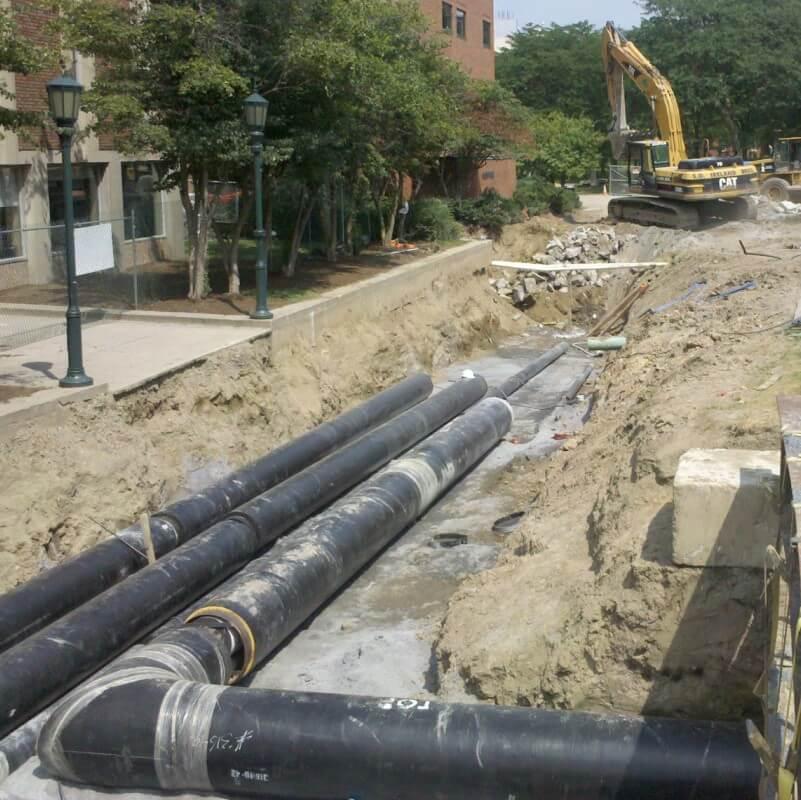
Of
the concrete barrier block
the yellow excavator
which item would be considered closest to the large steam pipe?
the concrete barrier block

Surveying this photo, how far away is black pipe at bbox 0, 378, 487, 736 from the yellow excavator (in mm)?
19574

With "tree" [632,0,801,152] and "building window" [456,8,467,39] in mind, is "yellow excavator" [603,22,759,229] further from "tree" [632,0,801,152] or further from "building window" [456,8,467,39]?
"tree" [632,0,801,152]

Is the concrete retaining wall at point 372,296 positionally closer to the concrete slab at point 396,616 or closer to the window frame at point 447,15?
the concrete slab at point 396,616

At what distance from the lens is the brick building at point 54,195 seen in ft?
73.9

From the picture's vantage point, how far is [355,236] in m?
30.8

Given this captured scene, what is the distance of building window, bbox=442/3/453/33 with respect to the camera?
42.6 metres

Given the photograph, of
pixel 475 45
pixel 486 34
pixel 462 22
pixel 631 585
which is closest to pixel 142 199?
pixel 462 22

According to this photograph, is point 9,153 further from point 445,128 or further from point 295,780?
point 295,780

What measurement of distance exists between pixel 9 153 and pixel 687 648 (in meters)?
18.9

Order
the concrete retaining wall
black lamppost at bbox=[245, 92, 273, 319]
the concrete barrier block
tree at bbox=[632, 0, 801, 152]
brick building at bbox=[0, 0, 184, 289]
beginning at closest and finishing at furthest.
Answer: the concrete barrier block → black lamppost at bbox=[245, 92, 273, 319] → the concrete retaining wall → brick building at bbox=[0, 0, 184, 289] → tree at bbox=[632, 0, 801, 152]

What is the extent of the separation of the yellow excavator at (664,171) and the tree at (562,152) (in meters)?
12.7

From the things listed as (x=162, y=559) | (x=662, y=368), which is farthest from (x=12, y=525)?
(x=662, y=368)

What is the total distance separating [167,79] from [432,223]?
51.3 ft

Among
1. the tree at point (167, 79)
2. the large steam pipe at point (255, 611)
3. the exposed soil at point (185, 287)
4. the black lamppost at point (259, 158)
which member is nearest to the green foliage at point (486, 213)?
the exposed soil at point (185, 287)
